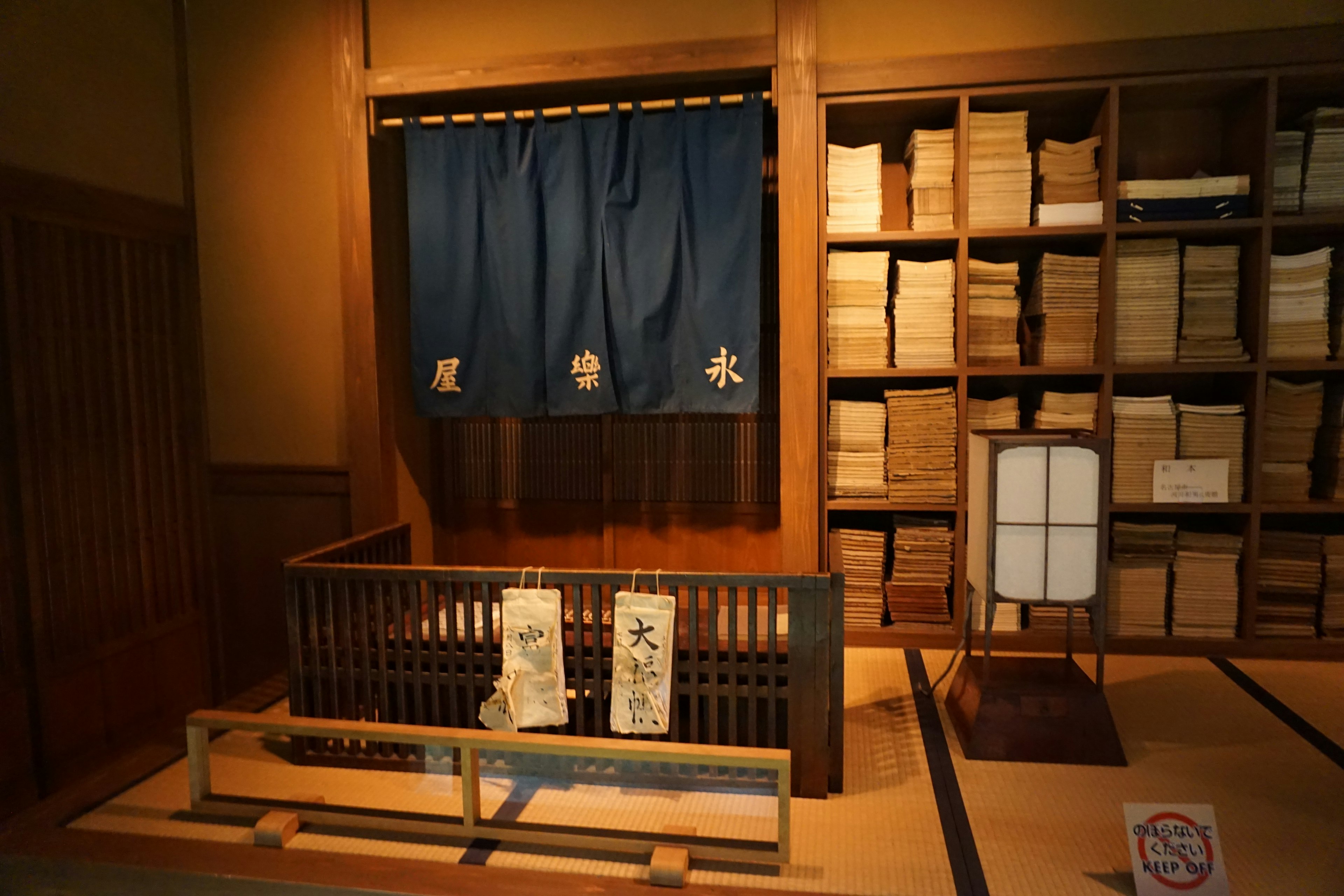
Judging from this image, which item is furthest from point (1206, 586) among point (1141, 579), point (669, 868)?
point (669, 868)

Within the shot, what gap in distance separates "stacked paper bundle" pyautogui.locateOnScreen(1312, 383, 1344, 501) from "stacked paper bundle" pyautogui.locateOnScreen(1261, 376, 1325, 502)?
34 millimetres

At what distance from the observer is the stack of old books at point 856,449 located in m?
3.28

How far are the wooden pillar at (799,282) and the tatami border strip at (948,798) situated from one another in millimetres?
668

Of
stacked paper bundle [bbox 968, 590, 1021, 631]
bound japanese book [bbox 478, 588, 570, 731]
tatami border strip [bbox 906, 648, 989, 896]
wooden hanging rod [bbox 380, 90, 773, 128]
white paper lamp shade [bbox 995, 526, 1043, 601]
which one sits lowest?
tatami border strip [bbox 906, 648, 989, 896]

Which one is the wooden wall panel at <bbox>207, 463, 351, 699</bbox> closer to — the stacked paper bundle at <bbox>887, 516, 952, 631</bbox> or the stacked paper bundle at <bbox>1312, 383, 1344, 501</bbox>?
the stacked paper bundle at <bbox>887, 516, 952, 631</bbox>

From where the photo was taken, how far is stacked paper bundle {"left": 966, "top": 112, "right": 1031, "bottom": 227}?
10.2 feet

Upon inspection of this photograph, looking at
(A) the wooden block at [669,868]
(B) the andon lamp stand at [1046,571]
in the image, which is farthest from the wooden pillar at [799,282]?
(A) the wooden block at [669,868]

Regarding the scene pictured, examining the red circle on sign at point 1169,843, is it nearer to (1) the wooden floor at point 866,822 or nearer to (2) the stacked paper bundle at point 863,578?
(1) the wooden floor at point 866,822

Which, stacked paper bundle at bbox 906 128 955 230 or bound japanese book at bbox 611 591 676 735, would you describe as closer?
bound japanese book at bbox 611 591 676 735

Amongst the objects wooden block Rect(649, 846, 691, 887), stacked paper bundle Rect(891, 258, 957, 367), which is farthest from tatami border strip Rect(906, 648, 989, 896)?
stacked paper bundle Rect(891, 258, 957, 367)

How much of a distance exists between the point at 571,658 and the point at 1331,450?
130 inches

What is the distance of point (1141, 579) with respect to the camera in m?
3.15

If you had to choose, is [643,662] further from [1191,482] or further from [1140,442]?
[1191,482]

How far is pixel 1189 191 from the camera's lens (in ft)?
9.97
